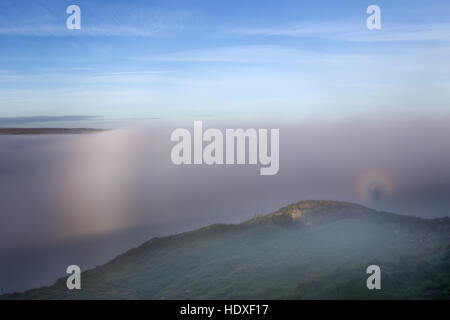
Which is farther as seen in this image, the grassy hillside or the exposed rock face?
the exposed rock face

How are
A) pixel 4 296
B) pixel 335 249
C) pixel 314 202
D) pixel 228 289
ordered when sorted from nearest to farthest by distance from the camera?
pixel 228 289, pixel 335 249, pixel 4 296, pixel 314 202

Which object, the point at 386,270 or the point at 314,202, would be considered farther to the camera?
the point at 314,202

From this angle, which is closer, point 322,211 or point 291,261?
point 291,261

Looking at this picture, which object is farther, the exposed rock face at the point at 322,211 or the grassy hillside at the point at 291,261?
the exposed rock face at the point at 322,211

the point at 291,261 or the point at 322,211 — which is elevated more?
the point at 322,211

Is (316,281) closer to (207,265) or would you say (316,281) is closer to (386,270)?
(386,270)

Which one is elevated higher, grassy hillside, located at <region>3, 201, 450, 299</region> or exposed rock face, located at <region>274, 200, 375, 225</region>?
exposed rock face, located at <region>274, 200, 375, 225</region>

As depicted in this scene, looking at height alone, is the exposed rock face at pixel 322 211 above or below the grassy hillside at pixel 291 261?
above
